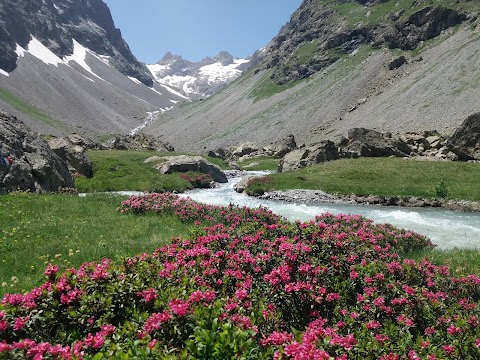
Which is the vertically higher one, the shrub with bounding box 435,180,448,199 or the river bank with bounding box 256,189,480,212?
the shrub with bounding box 435,180,448,199

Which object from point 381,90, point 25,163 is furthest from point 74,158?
point 381,90

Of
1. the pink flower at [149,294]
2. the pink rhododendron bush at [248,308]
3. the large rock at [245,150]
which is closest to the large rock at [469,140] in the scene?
the pink rhododendron bush at [248,308]

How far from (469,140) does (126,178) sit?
4896cm

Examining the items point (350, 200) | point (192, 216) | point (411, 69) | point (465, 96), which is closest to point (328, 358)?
point (192, 216)

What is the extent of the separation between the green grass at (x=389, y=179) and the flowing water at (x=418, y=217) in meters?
4.32

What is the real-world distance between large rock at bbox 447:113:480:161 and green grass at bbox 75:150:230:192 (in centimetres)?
3979

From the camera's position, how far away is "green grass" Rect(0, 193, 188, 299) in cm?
1220

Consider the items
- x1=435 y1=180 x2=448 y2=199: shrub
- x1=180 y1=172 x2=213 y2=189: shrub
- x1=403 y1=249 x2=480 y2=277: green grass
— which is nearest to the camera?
x1=403 y1=249 x2=480 y2=277: green grass

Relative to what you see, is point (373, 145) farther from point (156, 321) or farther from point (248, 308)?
point (156, 321)

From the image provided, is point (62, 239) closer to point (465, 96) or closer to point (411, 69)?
point (465, 96)

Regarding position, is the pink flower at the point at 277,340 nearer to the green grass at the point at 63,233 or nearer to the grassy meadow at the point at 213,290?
the grassy meadow at the point at 213,290

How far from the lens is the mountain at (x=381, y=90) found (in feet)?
312

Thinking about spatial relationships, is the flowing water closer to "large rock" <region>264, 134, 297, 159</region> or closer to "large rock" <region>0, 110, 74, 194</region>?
"large rock" <region>0, 110, 74, 194</region>

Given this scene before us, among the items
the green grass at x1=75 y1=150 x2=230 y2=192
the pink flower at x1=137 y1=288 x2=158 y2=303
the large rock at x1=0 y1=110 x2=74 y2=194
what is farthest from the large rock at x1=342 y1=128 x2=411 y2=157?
the pink flower at x1=137 y1=288 x2=158 y2=303
